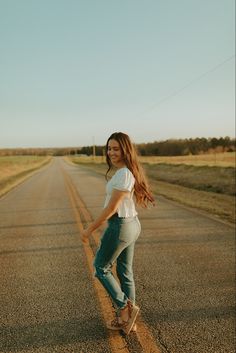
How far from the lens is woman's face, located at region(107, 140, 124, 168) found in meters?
3.71

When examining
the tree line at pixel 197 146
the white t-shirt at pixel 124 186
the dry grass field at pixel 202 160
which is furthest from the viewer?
the tree line at pixel 197 146

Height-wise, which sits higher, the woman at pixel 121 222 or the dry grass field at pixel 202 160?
the woman at pixel 121 222

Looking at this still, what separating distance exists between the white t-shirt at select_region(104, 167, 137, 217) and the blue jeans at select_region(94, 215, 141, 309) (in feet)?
0.24

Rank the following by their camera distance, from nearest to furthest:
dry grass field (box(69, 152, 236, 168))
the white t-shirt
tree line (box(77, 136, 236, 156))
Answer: the white t-shirt → dry grass field (box(69, 152, 236, 168)) → tree line (box(77, 136, 236, 156))

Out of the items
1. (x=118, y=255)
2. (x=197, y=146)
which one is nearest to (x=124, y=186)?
(x=118, y=255)

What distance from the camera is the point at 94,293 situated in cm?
501

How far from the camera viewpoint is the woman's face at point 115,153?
3.71 metres

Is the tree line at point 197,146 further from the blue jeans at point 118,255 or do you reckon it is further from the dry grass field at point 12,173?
the blue jeans at point 118,255

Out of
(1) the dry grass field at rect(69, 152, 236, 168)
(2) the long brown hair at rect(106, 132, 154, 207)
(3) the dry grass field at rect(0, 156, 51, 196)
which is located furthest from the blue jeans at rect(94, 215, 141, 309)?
(1) the dry grass field at rect(69, 152, 236, 168)

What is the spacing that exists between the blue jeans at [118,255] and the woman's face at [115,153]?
53 cm

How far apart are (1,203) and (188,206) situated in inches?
278

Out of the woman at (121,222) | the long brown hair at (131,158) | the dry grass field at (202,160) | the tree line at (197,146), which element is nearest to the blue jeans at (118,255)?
the woman at (121,222)

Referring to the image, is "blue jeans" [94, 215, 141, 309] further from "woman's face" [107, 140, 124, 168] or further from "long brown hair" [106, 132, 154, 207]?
"woman's face" [107, 140, 124, 168]

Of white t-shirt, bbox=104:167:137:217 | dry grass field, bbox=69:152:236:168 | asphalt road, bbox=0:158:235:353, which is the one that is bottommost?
dry grass field, bbox=69:152:236:168
